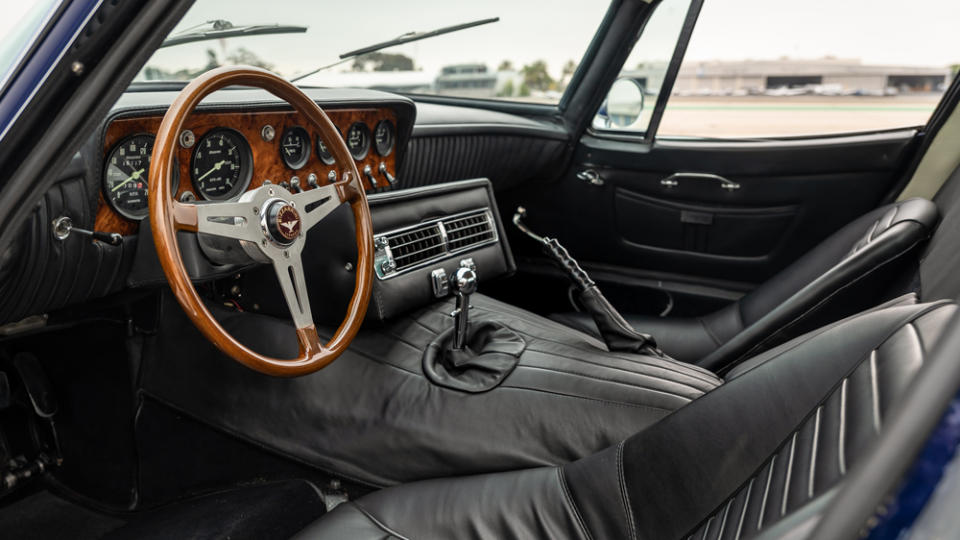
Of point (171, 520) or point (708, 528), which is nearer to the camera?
point (708, 528)

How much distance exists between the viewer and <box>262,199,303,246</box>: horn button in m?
1.41

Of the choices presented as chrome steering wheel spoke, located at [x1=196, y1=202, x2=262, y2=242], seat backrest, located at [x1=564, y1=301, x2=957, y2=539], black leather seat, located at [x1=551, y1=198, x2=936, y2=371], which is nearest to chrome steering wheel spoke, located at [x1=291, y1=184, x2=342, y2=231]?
chrome steering wheel spoke, located at [x1=196, y1=202, x2=262, y2=242]

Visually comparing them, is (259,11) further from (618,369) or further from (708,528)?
(708,528)

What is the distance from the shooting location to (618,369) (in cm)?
159

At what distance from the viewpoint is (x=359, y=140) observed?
217cm

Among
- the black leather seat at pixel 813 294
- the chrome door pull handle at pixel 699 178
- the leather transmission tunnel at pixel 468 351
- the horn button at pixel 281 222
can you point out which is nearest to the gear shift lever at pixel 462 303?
the leather transmission tunnel at pixel 468 351

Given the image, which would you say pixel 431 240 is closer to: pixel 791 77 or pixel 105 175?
pixel 105 175

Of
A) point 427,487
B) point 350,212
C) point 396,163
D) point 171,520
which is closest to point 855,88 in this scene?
point 396,163

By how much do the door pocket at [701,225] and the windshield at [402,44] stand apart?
616 millimetres

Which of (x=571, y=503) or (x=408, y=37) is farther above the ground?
(x=408, y=37)

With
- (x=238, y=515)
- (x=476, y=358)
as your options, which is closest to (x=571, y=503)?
(x=476, y=358)

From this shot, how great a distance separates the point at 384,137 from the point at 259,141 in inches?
21.4

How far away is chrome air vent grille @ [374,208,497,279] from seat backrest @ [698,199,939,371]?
0.77 metres

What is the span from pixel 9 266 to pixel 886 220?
2006 millimetres
